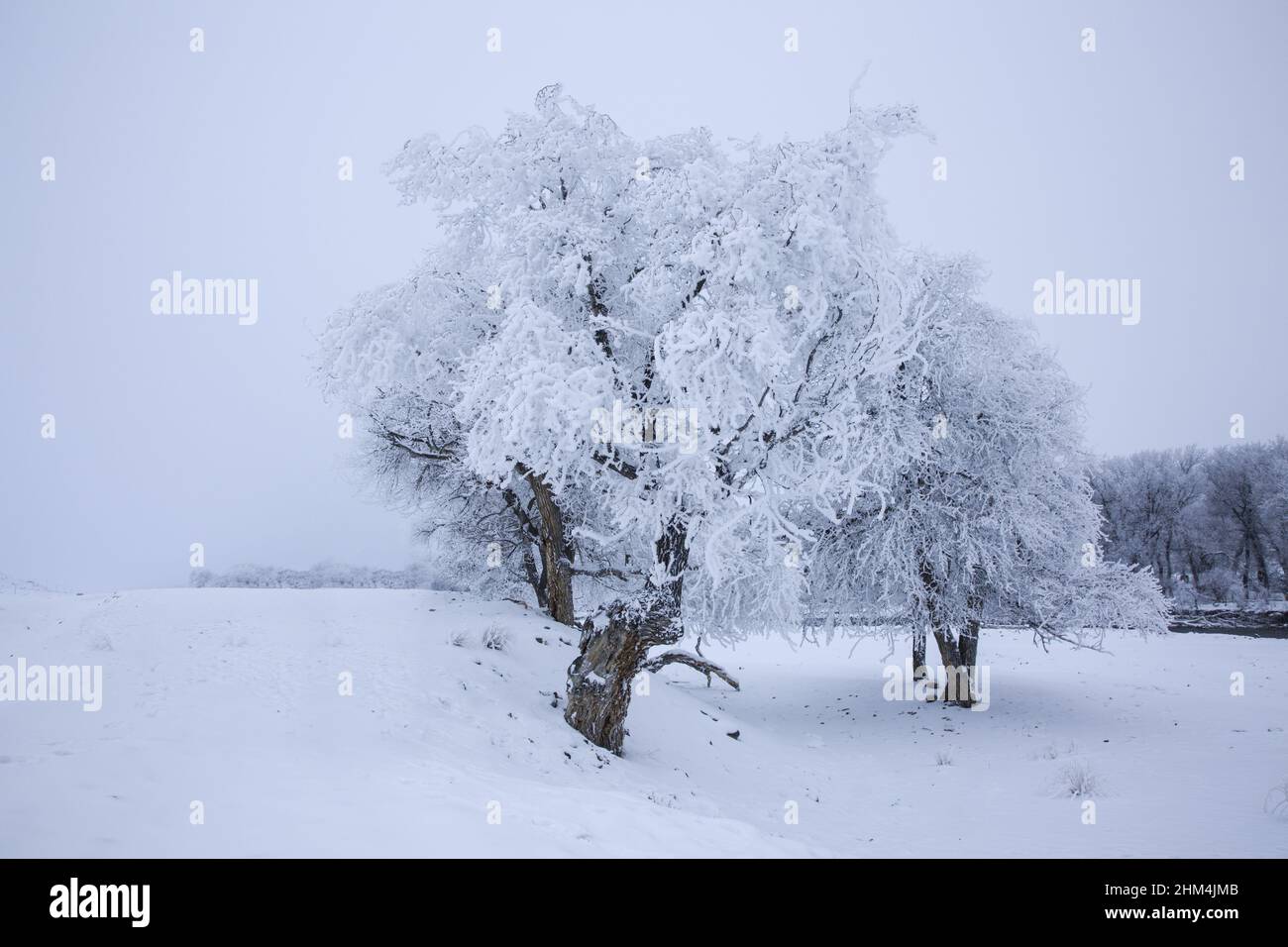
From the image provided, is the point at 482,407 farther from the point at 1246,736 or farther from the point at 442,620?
the point at 1246,736

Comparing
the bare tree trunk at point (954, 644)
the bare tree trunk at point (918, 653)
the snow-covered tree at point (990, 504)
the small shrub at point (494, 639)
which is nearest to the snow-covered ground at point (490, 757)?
the small shrub at point (494, 639)

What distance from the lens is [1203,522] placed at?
1893 inches

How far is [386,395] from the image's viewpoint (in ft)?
45.5

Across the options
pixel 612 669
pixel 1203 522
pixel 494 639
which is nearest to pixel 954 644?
pixel 612 669

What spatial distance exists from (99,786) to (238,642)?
5689mm

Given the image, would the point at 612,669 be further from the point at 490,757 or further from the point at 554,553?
the point at 554,553

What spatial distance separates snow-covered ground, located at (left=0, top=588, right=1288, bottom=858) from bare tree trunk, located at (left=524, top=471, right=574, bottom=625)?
0.77 meters

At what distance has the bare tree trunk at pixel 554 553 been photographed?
12.8 meters

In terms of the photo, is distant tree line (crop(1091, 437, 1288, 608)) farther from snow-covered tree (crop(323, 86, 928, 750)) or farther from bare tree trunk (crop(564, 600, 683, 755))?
bare tree trunk (crop(564, 600, 683, 755))

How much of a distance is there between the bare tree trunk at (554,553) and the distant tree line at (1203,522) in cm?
4398

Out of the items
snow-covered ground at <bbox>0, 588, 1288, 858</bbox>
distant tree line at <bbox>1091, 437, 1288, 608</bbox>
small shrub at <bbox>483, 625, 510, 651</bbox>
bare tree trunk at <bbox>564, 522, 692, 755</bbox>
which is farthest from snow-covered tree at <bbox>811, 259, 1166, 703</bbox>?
distant tree line at <bbox>1091, 437, 1288, 608</bbox>

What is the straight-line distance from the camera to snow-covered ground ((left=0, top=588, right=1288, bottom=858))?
4.82 meters

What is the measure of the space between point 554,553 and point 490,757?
20.0ft

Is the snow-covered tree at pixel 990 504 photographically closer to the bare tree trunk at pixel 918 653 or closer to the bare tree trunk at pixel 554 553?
the bare tree trunk at pixel 918 653
